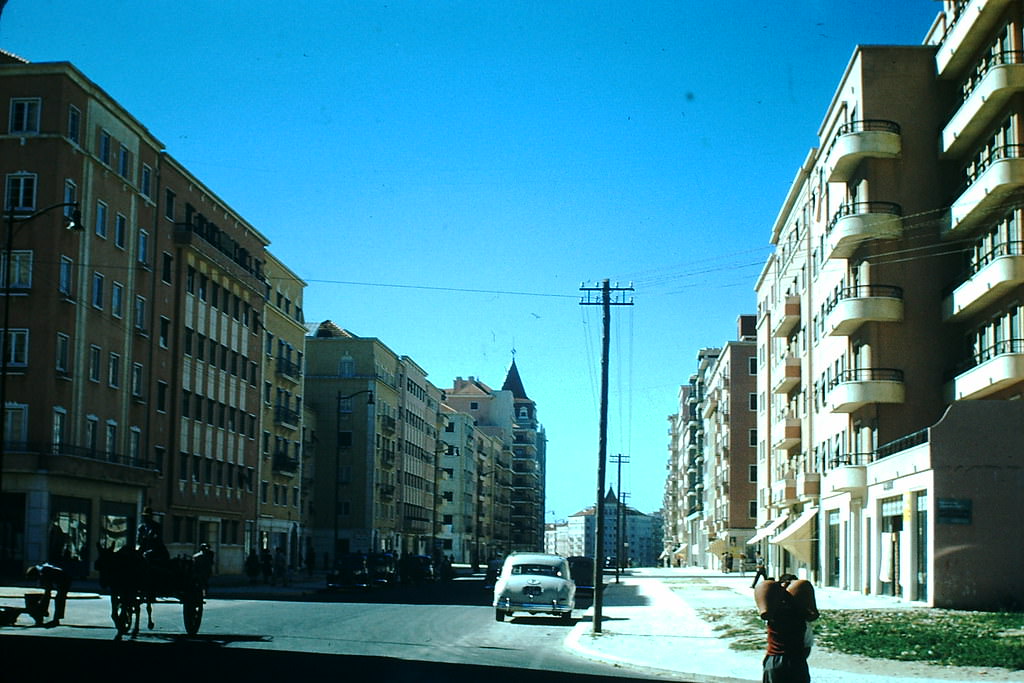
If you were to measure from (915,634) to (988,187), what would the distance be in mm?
18847

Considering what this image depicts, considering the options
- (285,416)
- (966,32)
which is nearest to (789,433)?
(966,32)

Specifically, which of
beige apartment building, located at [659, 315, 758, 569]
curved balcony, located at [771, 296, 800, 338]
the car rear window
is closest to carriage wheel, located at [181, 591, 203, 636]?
the car rear window

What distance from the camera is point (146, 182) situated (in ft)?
188

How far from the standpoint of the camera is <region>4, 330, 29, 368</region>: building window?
47125 mm

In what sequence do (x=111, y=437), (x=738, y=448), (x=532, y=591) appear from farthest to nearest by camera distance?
(x=738, y=448) < (x=111, y=437) < (x=532, y=591)

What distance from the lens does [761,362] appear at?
281 feet

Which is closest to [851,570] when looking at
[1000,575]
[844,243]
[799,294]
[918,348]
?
[918,348]

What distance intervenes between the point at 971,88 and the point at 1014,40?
5.72 meters

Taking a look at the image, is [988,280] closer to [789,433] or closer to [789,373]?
[789,373]

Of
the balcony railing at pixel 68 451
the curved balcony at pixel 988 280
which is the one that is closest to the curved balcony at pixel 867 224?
the curved balcony at pixel 988 280

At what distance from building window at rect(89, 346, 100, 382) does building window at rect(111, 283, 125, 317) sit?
2.41m

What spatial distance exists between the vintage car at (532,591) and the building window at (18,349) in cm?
2360

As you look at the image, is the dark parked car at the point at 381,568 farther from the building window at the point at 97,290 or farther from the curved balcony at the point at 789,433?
the curved balcony at the point at 789,433

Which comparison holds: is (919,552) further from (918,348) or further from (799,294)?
(799,294)
